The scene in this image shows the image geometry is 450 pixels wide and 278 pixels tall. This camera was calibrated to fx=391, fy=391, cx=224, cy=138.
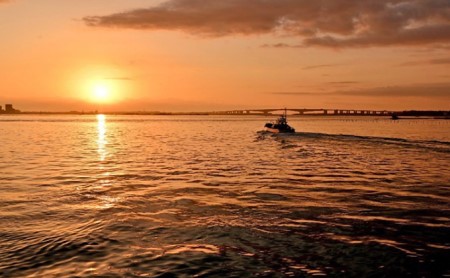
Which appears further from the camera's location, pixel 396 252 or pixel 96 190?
pixel 96 190

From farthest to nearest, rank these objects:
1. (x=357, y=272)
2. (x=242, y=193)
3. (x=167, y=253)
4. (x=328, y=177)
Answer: (x=328, y=177), (x=242, y=193), (x=167, y=253), (x=357, y=272)

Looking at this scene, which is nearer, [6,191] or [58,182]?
[6,191]

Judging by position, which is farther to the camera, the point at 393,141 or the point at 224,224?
the point at 393,141

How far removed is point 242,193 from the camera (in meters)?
26.5

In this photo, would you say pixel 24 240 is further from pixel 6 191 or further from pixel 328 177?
pixel 328 177

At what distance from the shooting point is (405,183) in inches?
1198

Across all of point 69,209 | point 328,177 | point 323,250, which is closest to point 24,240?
point 69,209

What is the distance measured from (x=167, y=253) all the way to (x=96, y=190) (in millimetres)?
15200

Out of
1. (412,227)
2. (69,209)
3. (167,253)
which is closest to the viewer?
(167,253)

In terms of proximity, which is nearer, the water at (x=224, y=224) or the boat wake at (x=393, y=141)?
the water at (x=224, y=224)

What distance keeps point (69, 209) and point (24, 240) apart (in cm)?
579

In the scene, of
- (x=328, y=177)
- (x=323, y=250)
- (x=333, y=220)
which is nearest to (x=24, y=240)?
(x=323, y=250)

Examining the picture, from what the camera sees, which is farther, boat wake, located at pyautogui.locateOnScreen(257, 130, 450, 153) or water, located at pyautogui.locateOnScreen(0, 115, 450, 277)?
boat wake, located at pyautogui.locateOnScreen(257, 130, 450, 153)

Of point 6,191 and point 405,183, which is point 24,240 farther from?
point 405,183
